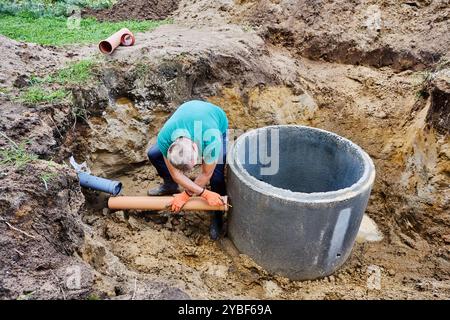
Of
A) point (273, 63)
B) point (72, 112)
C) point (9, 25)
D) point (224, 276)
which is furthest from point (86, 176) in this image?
point (9, 25)

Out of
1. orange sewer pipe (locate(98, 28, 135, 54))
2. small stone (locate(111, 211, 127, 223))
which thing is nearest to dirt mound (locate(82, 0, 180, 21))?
orange sewer pipe (locate(98, 28, 135, 54))

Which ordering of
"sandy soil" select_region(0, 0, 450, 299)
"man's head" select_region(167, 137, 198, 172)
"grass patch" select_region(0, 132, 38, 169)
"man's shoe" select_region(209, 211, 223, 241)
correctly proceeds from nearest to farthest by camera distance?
"sandy soil" select_region(0, 0, 450, 299) → "grass patch" select_region(0, 132, 38, 169) → "man's head" select_region(167, 137, 198, 172) → "man's shoe" select_region(209, 211, 223, 241)

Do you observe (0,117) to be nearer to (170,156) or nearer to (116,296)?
(170,156)

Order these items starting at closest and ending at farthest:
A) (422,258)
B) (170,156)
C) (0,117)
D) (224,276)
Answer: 1. (170,156)
2. (0,117)
3. (224,276)
4. (422,258)

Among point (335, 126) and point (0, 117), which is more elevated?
point (0, 117)

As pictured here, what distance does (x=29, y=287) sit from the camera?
2396 millimetres

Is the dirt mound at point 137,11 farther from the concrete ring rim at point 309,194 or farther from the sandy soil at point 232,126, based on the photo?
the concrete ring rim at point 309,194

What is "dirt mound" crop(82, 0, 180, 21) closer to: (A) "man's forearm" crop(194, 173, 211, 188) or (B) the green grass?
(B) the green grass

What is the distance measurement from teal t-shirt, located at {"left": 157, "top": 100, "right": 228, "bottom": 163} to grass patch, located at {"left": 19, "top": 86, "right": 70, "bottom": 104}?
3.46ft

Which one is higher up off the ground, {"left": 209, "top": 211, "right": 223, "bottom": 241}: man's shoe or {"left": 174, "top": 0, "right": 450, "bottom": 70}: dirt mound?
{"left": 174, "top": 0, "right": 450, "bottom": 70}: dirt mound

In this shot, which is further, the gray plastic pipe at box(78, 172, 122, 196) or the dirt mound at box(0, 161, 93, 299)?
the gray plastic pipe at box(78, 172, 122, 196)

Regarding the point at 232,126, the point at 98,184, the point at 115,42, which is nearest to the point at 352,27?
the point at 232,126

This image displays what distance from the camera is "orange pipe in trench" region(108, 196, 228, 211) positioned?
3.77 m

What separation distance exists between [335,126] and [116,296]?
11.2 feet
